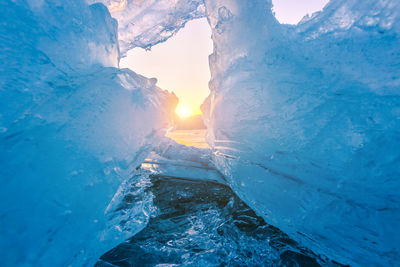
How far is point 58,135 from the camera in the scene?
35.6 inches

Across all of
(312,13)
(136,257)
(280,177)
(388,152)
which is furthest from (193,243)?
(312,13)

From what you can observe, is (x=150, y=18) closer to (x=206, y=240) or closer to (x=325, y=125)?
(x=325, y=125)

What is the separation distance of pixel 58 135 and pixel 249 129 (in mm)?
1355

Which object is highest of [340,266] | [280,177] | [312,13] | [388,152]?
[312,13]

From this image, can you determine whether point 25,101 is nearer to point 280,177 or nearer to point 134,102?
point 134,102

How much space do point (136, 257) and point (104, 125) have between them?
3.19 ft

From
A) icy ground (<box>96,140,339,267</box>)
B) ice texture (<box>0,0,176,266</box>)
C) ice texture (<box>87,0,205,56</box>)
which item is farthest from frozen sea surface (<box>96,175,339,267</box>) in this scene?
ice texture (<box>87,0,205,56</box>)

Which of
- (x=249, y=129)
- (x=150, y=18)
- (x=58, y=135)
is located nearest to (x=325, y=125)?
(x=249, y=129)

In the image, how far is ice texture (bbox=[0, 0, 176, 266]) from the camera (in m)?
0.73

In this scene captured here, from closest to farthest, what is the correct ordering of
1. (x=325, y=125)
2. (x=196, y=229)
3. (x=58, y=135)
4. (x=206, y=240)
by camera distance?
(x=58, y=135)
(x=325, y=125)
(x=206, y=240)
(x=196, y=229)

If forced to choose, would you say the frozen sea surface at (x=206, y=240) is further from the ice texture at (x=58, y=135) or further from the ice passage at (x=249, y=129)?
the ice texture at (x=58, y=135)

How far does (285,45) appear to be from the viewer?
129cm

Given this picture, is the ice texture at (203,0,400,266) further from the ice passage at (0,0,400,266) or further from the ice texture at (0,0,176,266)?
the ice texture at (0,0,176,266)

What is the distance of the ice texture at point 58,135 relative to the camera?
0.73 m
